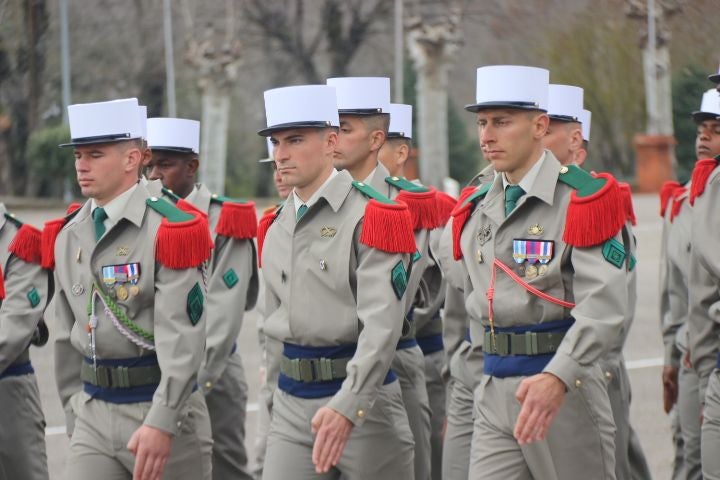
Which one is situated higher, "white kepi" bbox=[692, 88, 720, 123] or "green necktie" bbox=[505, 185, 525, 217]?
"white kepi" bbox=[692, 88, 720, 123]

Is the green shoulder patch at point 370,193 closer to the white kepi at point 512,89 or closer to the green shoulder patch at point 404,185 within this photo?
the white kepi at point 512,89

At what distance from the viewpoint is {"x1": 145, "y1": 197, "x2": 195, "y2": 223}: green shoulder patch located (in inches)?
215

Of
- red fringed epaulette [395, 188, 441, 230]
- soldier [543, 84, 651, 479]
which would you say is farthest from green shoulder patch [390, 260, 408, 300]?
soldier [543, 84, 651, 479]

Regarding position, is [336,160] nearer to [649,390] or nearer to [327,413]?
[327,413]

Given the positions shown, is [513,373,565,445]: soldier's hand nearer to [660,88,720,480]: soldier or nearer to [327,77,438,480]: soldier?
[327,77,438,480]: soldier

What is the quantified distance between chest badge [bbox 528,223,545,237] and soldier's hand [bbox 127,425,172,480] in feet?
5.22

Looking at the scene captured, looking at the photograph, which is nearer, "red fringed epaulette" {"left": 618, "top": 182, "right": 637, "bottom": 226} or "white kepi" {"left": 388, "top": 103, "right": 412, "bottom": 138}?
"red fringed epaulette" {"left": 618, "top": 182, "right": 637, "bottom": 226}

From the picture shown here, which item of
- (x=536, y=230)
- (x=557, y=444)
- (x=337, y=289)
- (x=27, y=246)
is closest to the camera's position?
(x=557, y=444)

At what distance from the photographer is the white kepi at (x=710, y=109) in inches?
291

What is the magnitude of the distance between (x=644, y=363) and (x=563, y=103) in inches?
213

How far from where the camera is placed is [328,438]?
4.90 metres

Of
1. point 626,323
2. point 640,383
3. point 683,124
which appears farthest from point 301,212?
point 683,124

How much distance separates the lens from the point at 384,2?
3759cm

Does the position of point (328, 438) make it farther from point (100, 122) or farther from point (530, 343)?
point (100, 122)
